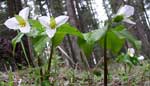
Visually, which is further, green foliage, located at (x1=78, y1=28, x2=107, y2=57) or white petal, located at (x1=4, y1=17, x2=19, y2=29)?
white petal, located at (x1=4, y1=17, x2=19, y2=29)

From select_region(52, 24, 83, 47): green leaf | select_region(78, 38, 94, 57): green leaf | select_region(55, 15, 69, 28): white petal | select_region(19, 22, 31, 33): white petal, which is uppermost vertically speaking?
select_region(55, 15, 69, 28): white petal

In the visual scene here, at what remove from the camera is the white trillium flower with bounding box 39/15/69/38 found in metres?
1.45

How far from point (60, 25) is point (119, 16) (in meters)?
0.27

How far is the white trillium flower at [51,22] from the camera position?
57.1 inches

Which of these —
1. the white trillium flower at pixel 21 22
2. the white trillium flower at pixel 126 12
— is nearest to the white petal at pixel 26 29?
the white trillium flower at pixel 21 22

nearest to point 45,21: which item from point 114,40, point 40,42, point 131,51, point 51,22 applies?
point 51,22

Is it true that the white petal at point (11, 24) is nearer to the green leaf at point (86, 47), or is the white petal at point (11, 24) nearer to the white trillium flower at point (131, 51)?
the green leaf at point (86, 47)

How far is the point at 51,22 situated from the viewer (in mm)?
1472

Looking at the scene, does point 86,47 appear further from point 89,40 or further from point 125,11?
point 125,11

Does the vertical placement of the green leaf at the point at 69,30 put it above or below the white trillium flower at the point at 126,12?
below

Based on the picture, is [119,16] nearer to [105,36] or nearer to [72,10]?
[105,36]

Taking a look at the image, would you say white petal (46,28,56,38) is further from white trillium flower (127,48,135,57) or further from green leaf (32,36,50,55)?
white trillium flower (127,48,135,57)

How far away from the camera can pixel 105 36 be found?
1426 mm

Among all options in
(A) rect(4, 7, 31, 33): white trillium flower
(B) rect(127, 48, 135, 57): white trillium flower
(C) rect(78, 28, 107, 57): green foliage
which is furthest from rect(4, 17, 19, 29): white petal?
(B) rect(127, 48, 135, 57): white trillium flower
